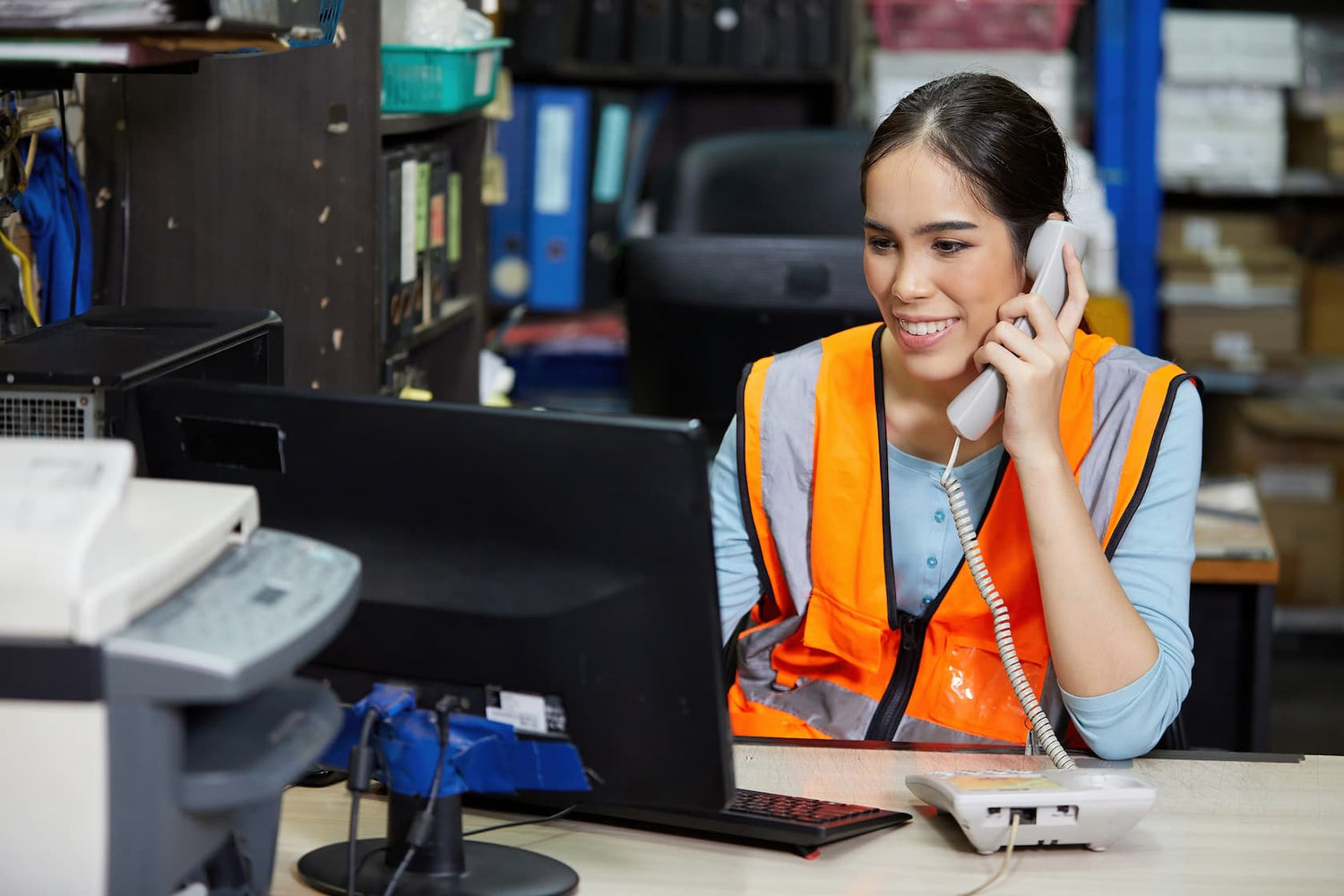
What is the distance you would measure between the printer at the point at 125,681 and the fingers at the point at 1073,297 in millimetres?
896

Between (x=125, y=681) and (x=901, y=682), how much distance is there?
934 millimetres

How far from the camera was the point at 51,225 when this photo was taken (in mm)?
1826

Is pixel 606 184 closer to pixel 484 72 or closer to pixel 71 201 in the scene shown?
pixel 484 72

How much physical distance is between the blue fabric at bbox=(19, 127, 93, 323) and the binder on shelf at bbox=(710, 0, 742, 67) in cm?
226

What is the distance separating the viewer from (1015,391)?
146 centimetres

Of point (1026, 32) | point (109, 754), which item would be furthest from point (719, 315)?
point (1026, 32)

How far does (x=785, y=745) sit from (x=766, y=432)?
373 millimetres

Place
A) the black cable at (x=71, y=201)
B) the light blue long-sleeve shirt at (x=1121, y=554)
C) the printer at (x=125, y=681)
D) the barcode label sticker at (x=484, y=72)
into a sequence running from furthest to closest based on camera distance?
1. the barcode label sticker at (x=484, y=72)
2. the black cable at (x=71, y=201)
3. the light blue long-sleeve shirt at (x=1121, y=554)
4. the printer at (x=125, y=681)

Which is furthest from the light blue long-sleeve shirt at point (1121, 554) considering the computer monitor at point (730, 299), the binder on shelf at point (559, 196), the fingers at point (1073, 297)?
the binder on shelf at point (559, 196)

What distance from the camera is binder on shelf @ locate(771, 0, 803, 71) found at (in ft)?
12.6

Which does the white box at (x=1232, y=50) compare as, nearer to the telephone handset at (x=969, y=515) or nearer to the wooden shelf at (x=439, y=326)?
the wooden shelf at (x=439, y=326)

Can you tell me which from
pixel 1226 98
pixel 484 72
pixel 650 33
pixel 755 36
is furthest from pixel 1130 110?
pixel 484 72

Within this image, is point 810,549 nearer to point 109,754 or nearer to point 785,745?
point 785,745

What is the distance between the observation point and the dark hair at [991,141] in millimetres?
1580
